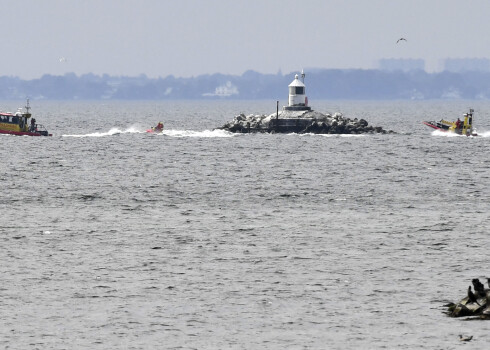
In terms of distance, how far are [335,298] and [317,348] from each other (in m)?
5.64

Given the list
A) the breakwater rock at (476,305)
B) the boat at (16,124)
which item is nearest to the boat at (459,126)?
the boat at (16,124)

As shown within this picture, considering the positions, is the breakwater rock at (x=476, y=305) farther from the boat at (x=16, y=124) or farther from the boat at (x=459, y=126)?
the boat at (x=459, y=126)

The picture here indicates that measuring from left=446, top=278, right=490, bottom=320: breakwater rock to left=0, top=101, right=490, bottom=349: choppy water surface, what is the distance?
525mm

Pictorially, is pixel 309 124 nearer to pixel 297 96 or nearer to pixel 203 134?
pixel 297 96

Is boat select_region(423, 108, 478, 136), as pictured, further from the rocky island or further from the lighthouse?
the lighthouse

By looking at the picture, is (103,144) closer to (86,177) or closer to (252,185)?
(86,177)

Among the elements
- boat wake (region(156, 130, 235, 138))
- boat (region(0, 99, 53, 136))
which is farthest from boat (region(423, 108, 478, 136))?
boat (region(0, 99, 53, 136))

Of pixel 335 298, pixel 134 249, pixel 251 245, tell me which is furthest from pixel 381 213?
pixel 335 298

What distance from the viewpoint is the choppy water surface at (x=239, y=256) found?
26.6m

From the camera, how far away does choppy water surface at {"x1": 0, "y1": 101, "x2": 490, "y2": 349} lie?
87.3ft

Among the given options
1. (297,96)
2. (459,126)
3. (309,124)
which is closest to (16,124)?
Result: (297,96)

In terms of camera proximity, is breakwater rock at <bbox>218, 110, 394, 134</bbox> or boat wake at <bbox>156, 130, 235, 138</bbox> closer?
breakwater rock at <bbox>218, 110, 394, 134</bbox>

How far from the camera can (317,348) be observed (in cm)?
2492

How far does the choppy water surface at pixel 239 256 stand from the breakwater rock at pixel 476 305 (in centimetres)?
53
